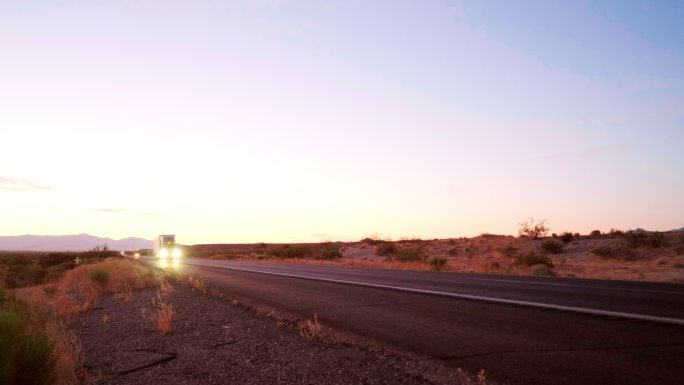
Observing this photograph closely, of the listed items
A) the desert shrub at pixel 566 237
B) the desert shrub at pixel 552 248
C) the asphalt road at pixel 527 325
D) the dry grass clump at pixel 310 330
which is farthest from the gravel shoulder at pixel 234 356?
the desert shrub at pixel 566 237

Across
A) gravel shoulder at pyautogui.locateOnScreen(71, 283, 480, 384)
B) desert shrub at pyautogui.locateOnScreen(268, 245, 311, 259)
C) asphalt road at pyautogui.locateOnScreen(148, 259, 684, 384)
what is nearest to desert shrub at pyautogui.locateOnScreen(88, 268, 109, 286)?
asphalt road at pyautogui.locateOnScreen(148, 259, 684, 384)

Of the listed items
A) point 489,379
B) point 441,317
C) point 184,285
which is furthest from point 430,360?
point 184,285

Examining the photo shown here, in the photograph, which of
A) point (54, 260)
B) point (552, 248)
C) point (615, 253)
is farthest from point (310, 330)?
point (54, 260)

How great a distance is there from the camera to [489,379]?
252 inches

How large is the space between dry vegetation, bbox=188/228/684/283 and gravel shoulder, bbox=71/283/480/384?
705 inches

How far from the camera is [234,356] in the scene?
851cm

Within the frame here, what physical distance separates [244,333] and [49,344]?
12.3 feet

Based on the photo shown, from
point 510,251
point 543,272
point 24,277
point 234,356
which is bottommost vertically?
point 234,356

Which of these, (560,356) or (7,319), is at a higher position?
(7,319)

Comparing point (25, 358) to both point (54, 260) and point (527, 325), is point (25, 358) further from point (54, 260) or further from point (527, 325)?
point (54, 260)

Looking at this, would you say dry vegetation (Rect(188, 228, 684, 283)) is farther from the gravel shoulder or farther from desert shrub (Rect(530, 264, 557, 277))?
the gravel shoulder

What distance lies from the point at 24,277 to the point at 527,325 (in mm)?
44487

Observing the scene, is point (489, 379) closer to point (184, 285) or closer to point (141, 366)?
point (141, 366)

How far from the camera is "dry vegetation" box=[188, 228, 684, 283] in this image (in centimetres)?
2867
